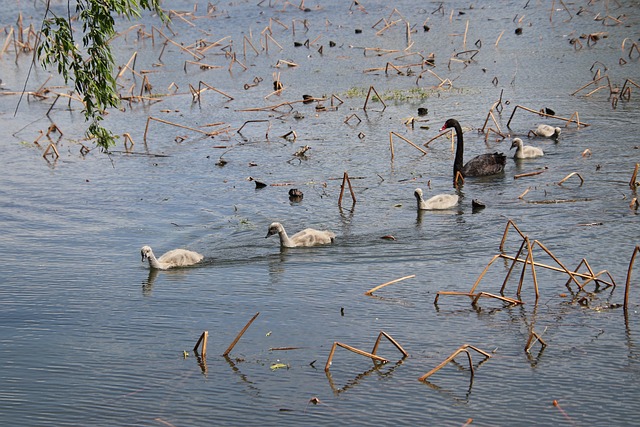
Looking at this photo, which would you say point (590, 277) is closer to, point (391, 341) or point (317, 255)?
point (391, 341)

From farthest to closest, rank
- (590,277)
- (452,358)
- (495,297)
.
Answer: (590,277) → (495,297) → (452,358)

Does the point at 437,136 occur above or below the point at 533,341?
above

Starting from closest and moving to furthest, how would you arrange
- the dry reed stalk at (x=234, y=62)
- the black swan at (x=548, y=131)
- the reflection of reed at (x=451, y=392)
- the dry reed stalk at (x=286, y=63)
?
the reflection of reed at (x=451, y=392) → the black swan at (x=548, y=131) → the dry reed stalk at (x=286, y=63) → the dry reed stalk at (x=234, y=62)

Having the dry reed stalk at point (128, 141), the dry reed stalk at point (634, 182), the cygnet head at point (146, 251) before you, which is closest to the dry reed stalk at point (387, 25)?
the dry reed stalk at point (128, 141)

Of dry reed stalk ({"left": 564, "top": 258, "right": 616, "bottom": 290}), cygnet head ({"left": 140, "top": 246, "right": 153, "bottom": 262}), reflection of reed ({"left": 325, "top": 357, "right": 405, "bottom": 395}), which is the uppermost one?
cygnet head ({"left": 140, "top": 246, "right": 153, "bottom": 262})

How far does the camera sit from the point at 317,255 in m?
12.6

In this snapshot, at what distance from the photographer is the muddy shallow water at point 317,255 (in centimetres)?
881

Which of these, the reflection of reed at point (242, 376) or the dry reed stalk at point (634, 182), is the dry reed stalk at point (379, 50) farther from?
the reflection of reed at point (242, 376)

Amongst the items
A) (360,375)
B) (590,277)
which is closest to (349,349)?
(360,375)

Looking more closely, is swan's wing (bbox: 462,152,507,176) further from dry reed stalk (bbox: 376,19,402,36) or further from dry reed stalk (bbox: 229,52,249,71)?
dry reed stalk (bbox: 376,19,402,36)

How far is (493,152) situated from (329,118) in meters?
4.47

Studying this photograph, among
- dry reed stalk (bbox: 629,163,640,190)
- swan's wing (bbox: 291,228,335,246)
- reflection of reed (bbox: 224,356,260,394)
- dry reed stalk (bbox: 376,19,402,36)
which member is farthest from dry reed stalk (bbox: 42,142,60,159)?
dry reed stalk (bbox: 376,19,402,36)

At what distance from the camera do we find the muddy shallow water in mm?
8812

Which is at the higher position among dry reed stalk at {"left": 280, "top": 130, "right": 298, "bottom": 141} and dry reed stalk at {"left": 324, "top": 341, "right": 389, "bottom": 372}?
dry reed stalk at {"left": 280, "top": 130, "right": 298, "bottom": 141}
